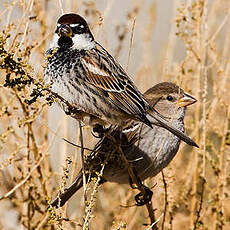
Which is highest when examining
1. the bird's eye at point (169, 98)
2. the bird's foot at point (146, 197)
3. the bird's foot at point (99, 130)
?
the bird's eye at point (169, 98)

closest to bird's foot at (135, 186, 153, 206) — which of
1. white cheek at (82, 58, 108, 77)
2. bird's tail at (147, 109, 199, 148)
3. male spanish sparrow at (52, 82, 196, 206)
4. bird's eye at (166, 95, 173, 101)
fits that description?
male spanish sparrow at (52, 82, 196, 206)

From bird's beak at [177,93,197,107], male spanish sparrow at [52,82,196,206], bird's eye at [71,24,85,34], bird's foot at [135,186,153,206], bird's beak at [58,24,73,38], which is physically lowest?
bird's foot at [135,186,153,206]

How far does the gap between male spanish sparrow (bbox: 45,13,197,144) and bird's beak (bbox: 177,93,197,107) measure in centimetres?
45

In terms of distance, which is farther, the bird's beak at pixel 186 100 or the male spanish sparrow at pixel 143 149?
the bird's beak at pixel 186 100

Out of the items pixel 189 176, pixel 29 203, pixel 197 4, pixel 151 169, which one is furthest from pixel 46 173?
pixel 197 4

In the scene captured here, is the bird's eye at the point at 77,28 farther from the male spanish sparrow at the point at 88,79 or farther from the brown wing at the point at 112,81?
the brown wing at the point at 112,81

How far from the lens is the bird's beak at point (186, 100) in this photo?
3778 millimetres

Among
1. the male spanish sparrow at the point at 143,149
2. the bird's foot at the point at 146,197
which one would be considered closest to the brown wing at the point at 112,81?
the male spanish sparrow at the point at 143,149

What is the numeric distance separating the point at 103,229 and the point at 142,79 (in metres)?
1.29

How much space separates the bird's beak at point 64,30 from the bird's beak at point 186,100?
998 mm

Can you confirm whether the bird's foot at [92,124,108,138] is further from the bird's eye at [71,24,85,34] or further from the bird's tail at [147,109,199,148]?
the bird's eye at [71,24,85,34]

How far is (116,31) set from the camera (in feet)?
13.3

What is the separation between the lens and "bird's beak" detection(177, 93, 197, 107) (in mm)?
3778

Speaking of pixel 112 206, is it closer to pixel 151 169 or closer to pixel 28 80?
pixel 151 169
